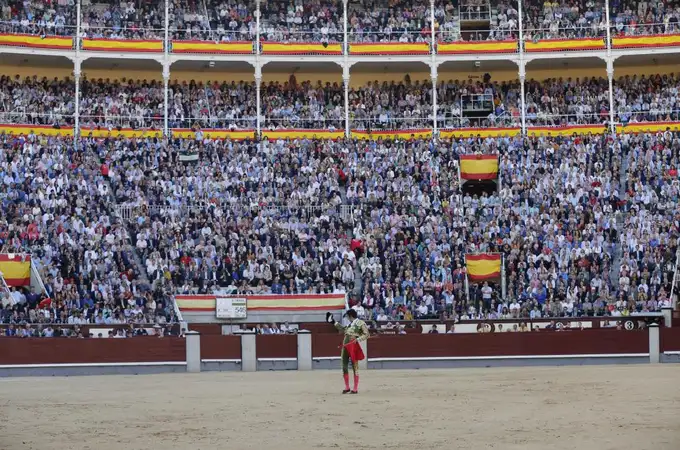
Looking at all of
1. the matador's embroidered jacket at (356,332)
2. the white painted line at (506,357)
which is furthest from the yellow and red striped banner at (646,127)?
the matador's embroidered jacket at (356,332)

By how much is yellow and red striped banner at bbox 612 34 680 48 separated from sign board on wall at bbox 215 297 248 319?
701 inches

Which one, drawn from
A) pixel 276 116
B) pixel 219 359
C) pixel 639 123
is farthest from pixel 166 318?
pixel 639 123

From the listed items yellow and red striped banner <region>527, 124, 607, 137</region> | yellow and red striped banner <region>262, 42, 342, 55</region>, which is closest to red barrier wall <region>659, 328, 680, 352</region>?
yellow and red striped banner <region>527, 124, 607, 137</region>

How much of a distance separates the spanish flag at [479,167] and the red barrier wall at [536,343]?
8982mm

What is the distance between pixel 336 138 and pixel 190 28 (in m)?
6.63

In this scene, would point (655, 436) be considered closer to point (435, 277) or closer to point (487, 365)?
point (487, 365)

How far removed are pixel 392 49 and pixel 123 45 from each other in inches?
359

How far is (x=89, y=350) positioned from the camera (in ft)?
88.8

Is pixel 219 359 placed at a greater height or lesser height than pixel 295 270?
lesser

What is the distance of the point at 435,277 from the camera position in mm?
30922

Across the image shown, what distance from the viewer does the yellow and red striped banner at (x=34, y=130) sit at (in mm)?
38188

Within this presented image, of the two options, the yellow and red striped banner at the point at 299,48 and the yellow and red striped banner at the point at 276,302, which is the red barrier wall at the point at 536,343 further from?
the yellow and red striped banner at the point at 299,48

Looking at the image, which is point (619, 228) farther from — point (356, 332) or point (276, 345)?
point (356, 332)

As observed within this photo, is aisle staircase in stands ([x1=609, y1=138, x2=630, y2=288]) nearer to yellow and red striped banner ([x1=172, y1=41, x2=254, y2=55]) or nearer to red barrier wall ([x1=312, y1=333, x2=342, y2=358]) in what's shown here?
red barrier wall ([x1=312, y1=333, x2=342, y2=358])
